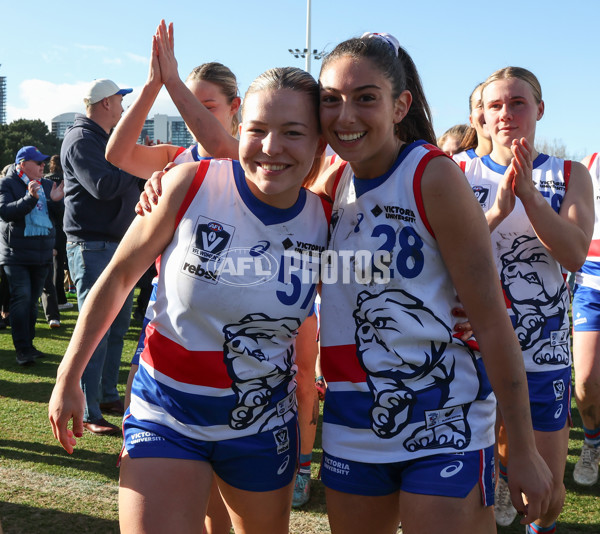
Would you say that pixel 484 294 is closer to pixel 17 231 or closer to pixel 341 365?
pixel 341 365

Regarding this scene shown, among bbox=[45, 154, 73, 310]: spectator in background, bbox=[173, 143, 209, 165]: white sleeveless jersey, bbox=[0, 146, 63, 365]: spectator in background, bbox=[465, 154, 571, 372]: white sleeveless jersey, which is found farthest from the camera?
bbox=[45, 154, 73, 310]: spectator in background

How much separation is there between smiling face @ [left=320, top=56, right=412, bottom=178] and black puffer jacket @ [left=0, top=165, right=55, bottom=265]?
19.0ft

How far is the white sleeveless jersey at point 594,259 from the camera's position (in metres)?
4.19

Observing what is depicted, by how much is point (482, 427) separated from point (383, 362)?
0.36 m

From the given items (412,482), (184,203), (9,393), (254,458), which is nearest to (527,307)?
(412,482)

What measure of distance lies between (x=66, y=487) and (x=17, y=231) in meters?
3.91

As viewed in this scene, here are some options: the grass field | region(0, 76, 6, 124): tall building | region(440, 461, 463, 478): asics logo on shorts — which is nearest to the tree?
the grass field

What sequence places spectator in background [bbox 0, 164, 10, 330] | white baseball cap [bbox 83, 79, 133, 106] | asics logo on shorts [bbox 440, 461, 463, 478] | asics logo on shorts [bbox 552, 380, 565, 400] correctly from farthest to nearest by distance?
1. spectator in background [bbox 0, 164, 10, 330]
2. white baseball cap [bbox 83, 79, 133, 106]
3. asics logo on shorts [bbox 552, 380, 565, 400]
4. asics logo on shorts [bbox 440, 461, 463, 478]

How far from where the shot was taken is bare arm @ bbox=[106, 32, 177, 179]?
2760 millimetres

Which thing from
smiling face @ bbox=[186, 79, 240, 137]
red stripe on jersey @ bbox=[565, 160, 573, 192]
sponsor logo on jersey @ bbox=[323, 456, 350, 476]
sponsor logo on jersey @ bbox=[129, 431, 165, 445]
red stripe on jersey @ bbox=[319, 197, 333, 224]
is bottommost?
sponsor logo on jersey @ bbox=[323, 456, 350, 476]

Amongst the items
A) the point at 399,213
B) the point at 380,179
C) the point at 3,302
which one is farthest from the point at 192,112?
the point at 3,302

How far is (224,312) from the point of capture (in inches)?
78.0

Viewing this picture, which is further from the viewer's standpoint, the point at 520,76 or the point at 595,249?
the point at 595,249

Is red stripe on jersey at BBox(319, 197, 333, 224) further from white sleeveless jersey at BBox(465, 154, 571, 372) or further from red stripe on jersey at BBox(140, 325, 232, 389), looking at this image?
white sleeveless jersey at BBox(465, 154, 571, 372)
